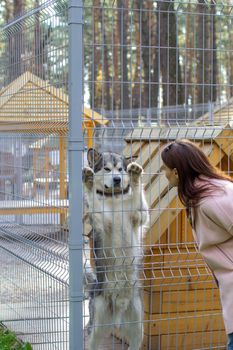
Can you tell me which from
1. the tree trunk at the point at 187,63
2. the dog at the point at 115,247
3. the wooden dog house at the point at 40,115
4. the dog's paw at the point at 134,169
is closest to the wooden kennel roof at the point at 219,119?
the tree trunk at the point at 187,63

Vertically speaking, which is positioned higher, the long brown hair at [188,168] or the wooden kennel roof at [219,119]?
the wooden kennel roof at [219,119]

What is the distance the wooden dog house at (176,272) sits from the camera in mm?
5508

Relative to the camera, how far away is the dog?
5.25 m

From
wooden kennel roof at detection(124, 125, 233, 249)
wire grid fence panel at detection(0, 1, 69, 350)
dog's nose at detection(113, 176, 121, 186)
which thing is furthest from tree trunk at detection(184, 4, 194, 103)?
wire grid fence panel at detection(0, 1, 69, 350)

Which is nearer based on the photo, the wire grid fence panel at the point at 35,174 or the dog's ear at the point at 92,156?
the wire grid fence panel at the point at 35,174

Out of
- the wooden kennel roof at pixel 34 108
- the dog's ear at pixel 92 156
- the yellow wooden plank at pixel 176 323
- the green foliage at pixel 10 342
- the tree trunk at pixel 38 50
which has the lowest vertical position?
the green foliage at pixel 10 342

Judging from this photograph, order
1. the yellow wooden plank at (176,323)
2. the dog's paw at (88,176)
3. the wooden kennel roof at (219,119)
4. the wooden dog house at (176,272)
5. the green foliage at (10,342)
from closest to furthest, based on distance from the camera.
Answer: the dog's paw at (88,176) < the wooden dog house at (176,272) < the yellow wooden plank at (176,323) < the green foliage at (10,342) < the wooden kennel roof at (219,119)

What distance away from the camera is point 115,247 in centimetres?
535

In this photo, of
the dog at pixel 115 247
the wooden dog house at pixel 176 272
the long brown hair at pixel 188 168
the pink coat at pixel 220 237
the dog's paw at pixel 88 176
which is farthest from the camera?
the wooden dog house at pixel 176 272

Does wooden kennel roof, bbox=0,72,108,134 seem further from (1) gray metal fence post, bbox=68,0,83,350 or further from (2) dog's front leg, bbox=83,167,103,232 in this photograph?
(2) dog's front leg, bbox=83,167,103,232

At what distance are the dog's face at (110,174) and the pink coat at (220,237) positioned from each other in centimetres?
167

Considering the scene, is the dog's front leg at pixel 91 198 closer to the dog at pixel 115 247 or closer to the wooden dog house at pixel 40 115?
the dog at pixel 115 247

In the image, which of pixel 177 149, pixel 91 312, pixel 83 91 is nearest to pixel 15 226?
pixel 91 312

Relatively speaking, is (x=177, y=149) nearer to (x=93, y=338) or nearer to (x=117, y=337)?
(x=93, y=338)
